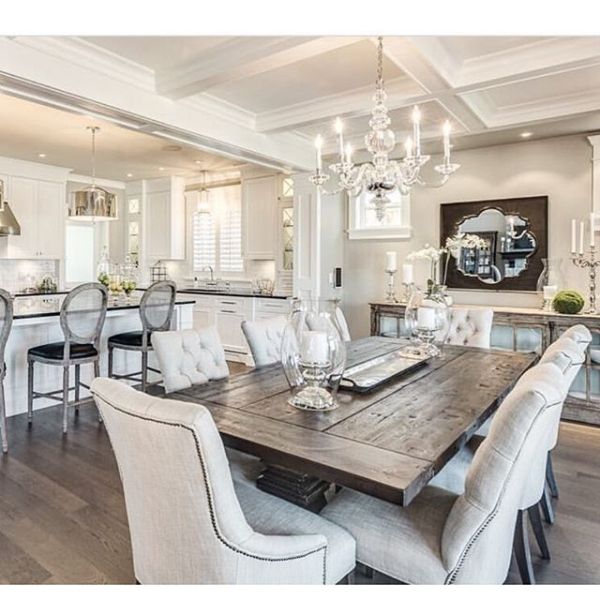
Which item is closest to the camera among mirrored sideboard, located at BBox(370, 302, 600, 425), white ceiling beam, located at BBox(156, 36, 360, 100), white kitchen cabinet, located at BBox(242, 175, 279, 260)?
white ceiling beam, located at BBox(156, 36, 360, 100)

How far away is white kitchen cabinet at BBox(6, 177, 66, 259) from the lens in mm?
6352

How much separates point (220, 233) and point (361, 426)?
5.78 metres

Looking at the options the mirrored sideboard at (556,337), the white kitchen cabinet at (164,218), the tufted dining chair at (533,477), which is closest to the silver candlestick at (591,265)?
the mirrored sideboard at (556,337)

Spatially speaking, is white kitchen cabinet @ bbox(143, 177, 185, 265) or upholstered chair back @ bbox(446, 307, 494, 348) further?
white kitchen cabinet @ bbox(143, 177, 185, 265)

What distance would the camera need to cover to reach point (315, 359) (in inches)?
73.7

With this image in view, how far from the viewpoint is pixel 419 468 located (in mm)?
1320

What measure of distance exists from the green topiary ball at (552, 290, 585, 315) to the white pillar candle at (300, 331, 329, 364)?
121 inches

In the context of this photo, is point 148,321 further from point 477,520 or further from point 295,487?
point 477,520

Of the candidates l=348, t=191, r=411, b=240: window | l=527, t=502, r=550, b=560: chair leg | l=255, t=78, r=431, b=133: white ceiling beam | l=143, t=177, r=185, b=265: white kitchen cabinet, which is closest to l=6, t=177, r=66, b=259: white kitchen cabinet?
l=143, t=177, r=185, b=265: white kitchen cabinet

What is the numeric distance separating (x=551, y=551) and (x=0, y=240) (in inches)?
273

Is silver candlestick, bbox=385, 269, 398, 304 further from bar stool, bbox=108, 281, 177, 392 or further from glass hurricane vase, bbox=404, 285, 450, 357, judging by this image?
bar stool, bbox=108, 281, 177, 392

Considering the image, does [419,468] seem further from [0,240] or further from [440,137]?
[0,240]

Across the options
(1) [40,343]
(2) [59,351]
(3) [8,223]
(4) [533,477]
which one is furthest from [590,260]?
(3) [8,223]
